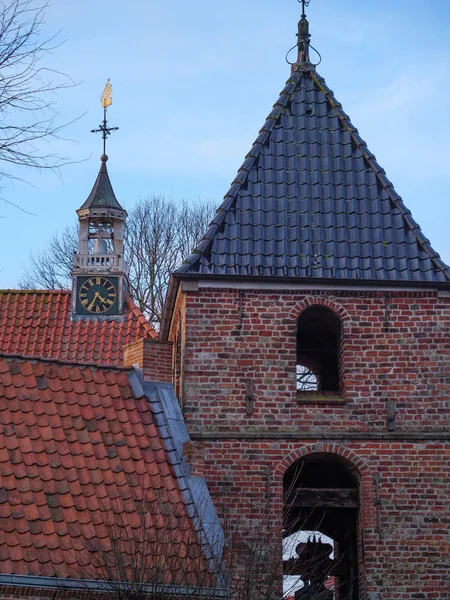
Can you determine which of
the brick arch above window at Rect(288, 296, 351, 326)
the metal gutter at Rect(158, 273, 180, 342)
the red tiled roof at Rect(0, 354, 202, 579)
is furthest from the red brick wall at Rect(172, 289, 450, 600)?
the red tiled roof at Rect(0, 354, 202, 579)

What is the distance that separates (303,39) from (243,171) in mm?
2595

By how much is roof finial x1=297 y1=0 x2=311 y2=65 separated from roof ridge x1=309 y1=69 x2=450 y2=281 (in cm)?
28

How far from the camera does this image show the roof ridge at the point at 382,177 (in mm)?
17641

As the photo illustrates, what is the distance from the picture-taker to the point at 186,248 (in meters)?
30.6

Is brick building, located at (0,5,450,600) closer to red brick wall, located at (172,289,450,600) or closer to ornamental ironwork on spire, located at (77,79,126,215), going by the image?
red brick wall, located at (172,289,450,600)

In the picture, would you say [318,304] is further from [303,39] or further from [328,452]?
[303,39]

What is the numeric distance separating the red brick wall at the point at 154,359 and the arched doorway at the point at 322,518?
6.62ft

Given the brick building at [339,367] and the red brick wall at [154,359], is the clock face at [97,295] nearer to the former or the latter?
the brick building at [339,367]

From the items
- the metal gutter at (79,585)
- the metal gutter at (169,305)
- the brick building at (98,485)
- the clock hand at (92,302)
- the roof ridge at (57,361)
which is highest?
the clock hand at (92,302)

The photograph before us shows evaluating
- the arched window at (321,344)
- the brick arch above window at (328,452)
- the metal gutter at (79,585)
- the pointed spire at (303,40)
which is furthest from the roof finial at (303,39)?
the metal gutter at (79,585)

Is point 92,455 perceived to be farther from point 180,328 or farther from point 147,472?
point 180,328

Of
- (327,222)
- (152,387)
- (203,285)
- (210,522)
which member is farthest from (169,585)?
(327,222)

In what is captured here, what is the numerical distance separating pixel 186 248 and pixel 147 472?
15.9m

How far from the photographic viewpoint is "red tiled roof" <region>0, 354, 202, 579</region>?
13.6 meters
